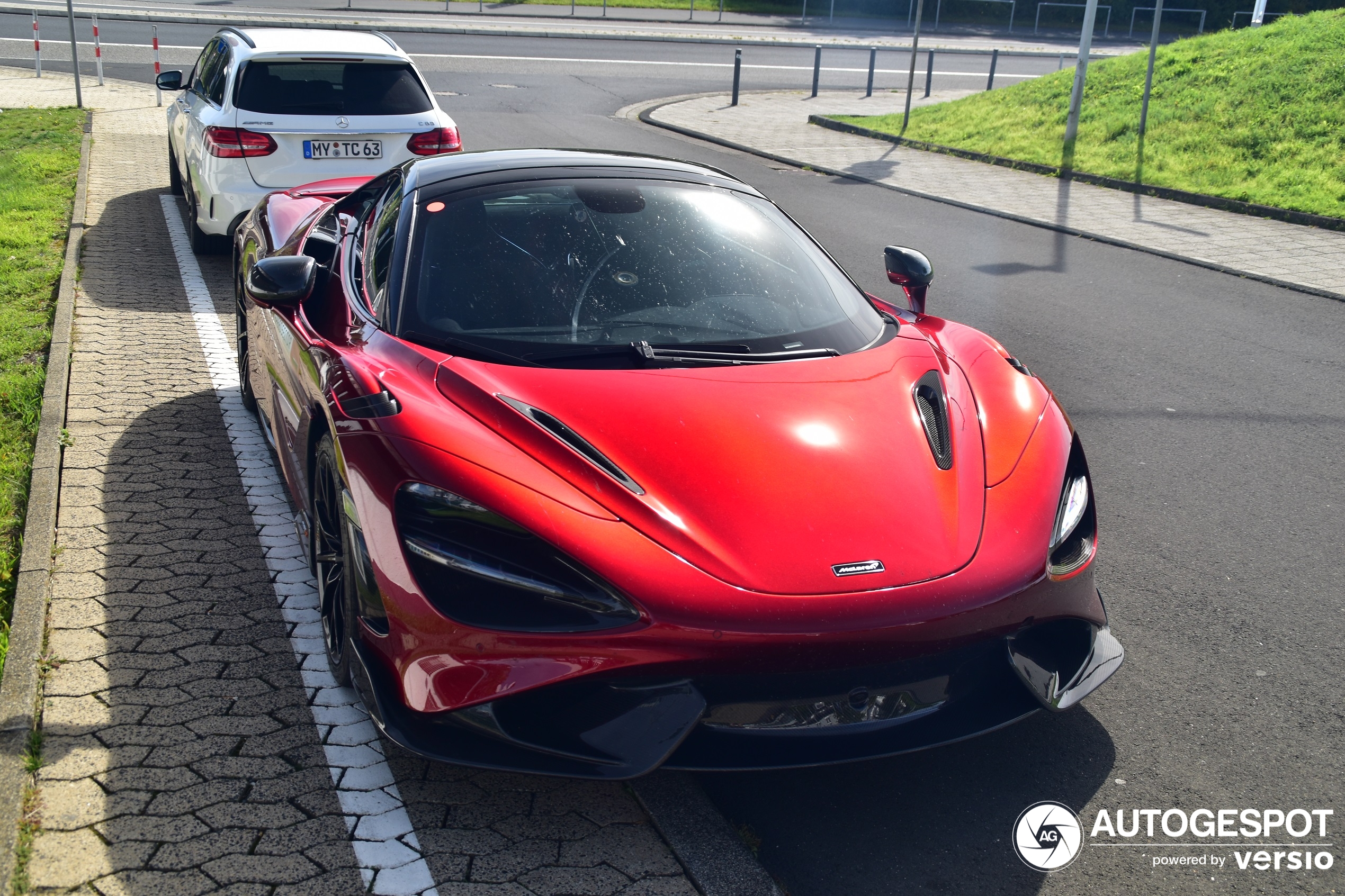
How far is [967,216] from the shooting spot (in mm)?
12664

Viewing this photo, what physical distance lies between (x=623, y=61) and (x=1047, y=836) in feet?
90.6

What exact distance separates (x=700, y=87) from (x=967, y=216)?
13.9 meters

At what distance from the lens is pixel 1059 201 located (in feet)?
44.7

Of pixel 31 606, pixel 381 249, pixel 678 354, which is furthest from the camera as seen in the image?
pixel 381 249

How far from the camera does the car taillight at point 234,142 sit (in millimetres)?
8461

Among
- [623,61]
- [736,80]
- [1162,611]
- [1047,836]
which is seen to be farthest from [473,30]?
[1047,836]

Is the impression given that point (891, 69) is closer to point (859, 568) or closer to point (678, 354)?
point (678, 354)

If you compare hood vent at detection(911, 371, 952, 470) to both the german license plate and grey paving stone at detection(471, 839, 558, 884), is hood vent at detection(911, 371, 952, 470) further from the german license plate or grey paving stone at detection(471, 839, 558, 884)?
the german license plate

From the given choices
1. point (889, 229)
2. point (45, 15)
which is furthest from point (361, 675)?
point (45, 15)

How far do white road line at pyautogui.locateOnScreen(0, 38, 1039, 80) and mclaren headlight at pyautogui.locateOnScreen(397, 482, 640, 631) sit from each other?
23.8 meters

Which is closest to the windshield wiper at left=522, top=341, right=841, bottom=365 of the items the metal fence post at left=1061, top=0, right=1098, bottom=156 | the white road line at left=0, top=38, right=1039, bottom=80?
the metal fence post at left=1061, top=0, right=1098, bottom=156

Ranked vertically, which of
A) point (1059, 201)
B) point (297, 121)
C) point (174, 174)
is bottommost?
point (1059, 201)

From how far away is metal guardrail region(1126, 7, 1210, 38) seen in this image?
145 feet

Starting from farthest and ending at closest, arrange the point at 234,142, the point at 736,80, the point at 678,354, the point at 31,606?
the point at 736,80 → the point at 234,142 → the point at 31,606 → the point at 678,354
